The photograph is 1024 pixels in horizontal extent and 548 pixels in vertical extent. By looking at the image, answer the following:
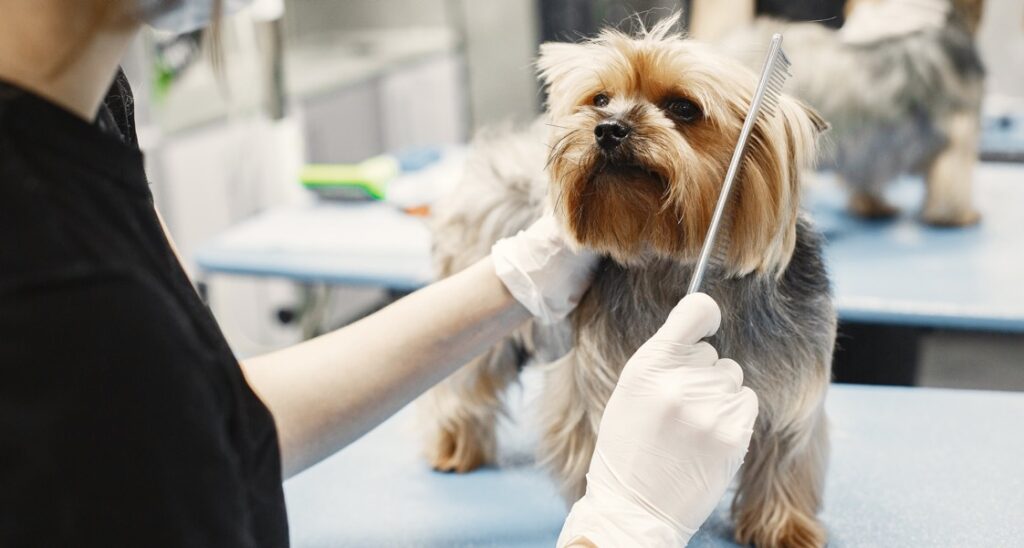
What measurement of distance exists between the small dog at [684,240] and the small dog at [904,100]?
968 millimetres

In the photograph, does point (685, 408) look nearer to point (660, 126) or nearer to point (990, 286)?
point (660, 126)

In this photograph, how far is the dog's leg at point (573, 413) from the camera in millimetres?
987

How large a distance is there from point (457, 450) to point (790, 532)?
0.43 meters

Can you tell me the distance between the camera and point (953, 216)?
6.45 ft

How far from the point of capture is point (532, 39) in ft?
8.51

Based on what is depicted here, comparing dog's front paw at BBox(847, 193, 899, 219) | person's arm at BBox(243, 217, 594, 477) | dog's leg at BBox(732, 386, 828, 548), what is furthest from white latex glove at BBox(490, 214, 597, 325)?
dog's front paw at BBox(847, 193, 899, 219)

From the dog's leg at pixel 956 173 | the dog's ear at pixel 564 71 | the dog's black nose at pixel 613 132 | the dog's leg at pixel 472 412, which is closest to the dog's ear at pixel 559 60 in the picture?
the dog's ear at pixel 564 71

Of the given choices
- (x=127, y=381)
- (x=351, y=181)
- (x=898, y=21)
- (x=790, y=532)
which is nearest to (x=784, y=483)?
(x=790, y=532)

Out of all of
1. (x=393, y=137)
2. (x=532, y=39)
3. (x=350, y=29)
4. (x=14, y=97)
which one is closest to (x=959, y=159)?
(x=532, y=39)

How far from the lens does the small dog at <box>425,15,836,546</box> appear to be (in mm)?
862

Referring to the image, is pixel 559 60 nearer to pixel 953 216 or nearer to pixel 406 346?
pixel 406 346

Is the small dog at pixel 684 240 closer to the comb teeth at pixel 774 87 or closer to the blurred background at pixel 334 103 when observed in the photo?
the comb teeth at pixel 774 87

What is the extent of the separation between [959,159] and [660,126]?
4.43 feet

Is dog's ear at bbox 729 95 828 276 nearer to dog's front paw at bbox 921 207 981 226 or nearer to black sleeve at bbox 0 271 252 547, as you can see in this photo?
black sleeve at bbox 0 271 252 547
